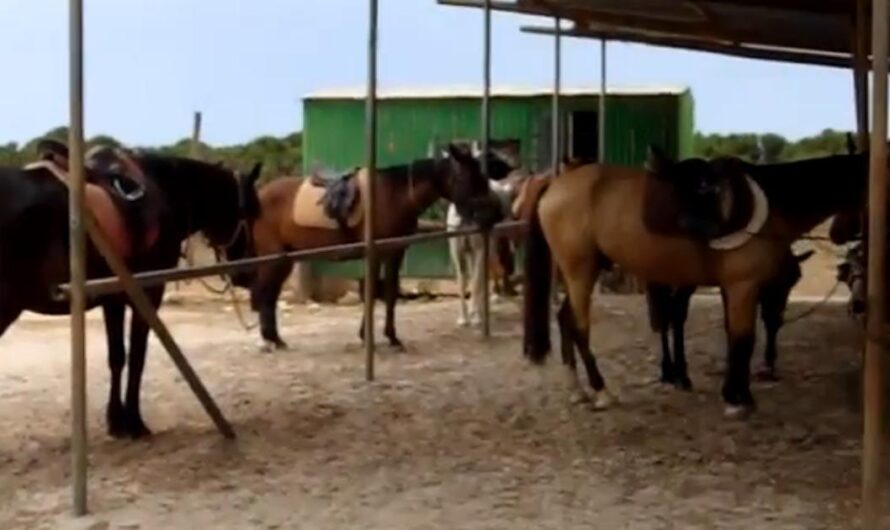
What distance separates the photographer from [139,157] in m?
7.97

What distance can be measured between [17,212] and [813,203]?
392 centimetres

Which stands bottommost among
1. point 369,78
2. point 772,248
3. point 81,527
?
point 81,527

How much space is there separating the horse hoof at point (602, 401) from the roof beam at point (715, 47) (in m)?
6.76

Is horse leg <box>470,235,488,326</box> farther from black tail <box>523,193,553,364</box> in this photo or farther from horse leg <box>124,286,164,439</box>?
horse leg <box>124,286,164,439</box>

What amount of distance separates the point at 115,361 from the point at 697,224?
297 cm

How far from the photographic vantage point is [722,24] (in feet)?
42.5

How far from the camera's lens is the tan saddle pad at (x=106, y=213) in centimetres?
723

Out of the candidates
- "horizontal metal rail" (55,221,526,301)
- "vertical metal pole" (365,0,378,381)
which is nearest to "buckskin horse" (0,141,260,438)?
"horizontal metal rail" (55,221,526,301)

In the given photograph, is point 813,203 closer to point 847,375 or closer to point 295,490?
point 847,375

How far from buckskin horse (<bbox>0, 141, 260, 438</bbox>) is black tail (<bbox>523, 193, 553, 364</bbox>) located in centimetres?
162

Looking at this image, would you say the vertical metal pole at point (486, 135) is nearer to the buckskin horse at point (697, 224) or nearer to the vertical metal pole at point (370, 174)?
the vertical metal pole at point (370, 174)

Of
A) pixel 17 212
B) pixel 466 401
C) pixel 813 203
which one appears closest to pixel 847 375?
pixel 813 203

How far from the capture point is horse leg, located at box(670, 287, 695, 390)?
9.09 meters

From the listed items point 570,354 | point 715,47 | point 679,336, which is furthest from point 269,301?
point 715,47
